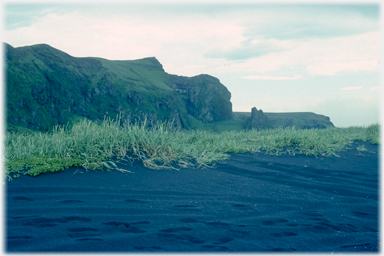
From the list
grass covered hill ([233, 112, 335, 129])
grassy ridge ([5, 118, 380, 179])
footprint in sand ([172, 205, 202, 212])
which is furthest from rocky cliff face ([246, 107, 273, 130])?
footprint in sand ([172, 205, 202, 212])

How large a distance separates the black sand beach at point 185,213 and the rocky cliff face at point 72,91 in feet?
120

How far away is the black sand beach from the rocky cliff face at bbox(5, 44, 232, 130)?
120 ft

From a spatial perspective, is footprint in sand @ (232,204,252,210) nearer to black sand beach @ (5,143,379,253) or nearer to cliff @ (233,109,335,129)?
black sand beach @ (5,143,379,253)

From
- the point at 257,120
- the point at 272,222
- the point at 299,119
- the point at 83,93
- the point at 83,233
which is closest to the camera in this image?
the point at 83,233

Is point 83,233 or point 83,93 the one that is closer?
point 83,233

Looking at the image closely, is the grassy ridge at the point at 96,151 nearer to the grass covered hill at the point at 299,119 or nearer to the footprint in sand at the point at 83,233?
the footprint in sand at the point at 83,233

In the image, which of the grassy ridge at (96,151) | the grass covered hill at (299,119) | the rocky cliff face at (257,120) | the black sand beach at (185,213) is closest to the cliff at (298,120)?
the grass covered hill at (299,119)

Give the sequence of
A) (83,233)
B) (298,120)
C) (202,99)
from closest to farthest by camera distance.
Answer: (83,233)
(298,120)
(202,99)

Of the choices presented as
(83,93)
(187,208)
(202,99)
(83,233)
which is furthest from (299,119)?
(83,233)

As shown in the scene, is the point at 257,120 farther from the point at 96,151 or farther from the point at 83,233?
the point at 83,233

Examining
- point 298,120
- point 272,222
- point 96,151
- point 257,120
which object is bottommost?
point 272,222

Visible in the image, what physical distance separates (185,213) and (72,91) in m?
83.3

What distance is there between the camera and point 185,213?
2.92 m

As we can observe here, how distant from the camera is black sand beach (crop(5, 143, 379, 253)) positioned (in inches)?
89.2
